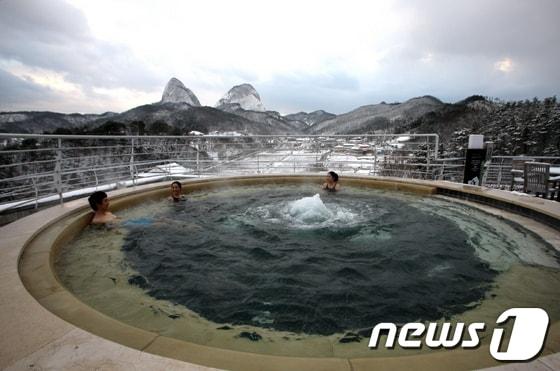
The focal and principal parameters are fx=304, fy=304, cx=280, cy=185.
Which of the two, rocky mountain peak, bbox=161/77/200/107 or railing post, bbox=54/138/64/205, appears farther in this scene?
rocky mountain peak, bbox=161/77/200/107

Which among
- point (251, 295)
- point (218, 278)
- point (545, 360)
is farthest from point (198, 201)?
point (545, 360)

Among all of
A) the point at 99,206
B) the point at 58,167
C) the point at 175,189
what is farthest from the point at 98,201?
the point at 175,189

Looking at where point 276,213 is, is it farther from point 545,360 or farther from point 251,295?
point 545,360

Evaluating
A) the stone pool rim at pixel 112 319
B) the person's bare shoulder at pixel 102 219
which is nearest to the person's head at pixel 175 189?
the stone pool rim at pixel 112 319

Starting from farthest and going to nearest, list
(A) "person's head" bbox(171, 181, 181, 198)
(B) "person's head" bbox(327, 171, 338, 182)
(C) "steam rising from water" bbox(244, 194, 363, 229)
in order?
(B) "person's head" bbox(327, 171, 338, 182) < (A) "person's head" bbox(171, 181, 181, 198) < (C) "steam rising from water" bbox(244, 194, 363, 229)

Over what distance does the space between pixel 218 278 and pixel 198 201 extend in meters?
3.29

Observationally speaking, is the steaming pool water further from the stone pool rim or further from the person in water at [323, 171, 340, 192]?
the person in water at [323, 171, 340, 192]

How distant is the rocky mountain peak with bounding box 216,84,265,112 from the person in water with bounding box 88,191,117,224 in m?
149

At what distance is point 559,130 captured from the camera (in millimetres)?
25609

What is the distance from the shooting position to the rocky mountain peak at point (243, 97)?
149500 millimetres

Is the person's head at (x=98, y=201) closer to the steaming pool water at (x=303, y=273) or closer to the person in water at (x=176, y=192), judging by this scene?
the steaming pool water at (x=303, y=273)

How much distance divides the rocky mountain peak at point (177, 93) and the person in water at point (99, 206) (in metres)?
129

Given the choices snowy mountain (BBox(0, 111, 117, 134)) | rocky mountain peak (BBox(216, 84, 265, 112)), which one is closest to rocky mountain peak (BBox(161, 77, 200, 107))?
rocky mountain peak (BBox(216, 84, 265, 112))

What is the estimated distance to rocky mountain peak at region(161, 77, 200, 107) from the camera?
12575cm
